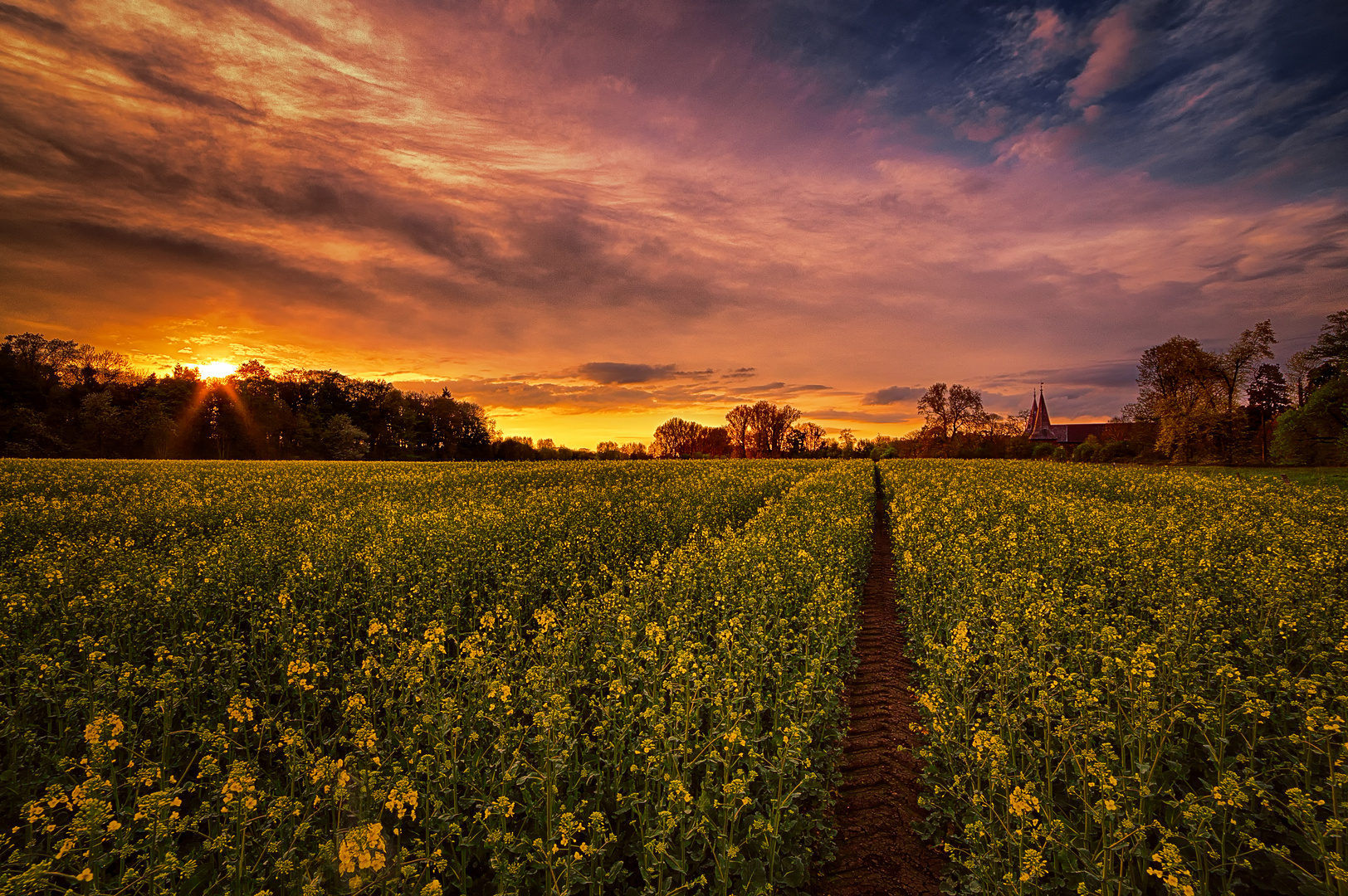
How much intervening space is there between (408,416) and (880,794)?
102 m

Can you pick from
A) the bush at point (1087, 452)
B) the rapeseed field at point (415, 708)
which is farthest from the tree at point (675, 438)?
the rapeseed field at point (415, 708)

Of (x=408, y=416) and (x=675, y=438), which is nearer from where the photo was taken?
(x=408, y=416)

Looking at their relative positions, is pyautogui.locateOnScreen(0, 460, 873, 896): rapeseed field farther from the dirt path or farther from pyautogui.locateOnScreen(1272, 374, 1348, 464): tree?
pyautogui.locateOnScreen(1272, 374, 1348, 464): tree

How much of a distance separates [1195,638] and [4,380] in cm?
9826

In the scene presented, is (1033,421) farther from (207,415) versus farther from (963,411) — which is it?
(207,415)

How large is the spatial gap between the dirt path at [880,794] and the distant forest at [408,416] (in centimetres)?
6540

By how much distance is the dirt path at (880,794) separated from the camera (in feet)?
14.9

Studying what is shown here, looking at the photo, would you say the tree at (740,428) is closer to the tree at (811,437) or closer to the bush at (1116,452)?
the tree at (811,437)

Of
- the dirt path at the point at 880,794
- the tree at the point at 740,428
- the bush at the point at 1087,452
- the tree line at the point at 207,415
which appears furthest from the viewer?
the tree at the point at 740,428

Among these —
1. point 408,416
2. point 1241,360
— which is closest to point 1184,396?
point 1241,360

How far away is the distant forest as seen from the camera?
183 feet

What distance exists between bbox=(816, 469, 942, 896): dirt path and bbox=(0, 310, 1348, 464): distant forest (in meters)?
65.4

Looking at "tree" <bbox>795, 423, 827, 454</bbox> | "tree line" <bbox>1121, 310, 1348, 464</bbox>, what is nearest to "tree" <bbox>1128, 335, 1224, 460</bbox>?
"tree line" <bbox>1121, 310, 1348, 464</bbox>

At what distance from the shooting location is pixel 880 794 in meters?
5.65
